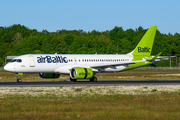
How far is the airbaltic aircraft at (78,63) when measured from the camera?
4147cm

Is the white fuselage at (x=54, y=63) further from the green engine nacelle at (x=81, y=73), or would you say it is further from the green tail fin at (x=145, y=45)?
the green tail fin at (x=145, y=45)

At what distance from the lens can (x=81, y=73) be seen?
4097 centimetres

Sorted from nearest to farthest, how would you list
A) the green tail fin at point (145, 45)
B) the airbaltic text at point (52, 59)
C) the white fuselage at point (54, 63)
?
the white fuselage at point (54, 63), the airbaltic text at point (52, 59), the green tail fin at point (145, 45)

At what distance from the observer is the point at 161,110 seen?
1709cm

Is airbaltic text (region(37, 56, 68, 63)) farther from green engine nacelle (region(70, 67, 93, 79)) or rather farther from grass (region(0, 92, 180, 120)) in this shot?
grass (region(0, 92, 180, 120))

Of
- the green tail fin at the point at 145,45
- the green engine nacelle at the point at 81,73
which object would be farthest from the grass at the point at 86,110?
the green tail fin at the point at 145,45

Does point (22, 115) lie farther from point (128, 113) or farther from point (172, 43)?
point (172, 43)

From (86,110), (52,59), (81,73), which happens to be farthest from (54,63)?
(86,110)

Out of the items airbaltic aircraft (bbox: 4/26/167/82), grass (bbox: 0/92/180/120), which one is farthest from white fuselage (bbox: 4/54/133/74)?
grass (bbox: 0/92/180/120)

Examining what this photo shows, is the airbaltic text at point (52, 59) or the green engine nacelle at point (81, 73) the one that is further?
the airbaltic text at point (52, 59)

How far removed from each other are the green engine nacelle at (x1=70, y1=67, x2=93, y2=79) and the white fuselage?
175 cm

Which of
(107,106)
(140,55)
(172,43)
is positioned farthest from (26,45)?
(107,106)

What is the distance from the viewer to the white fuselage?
4144 cm

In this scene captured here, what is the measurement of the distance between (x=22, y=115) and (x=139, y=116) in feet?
19.5
